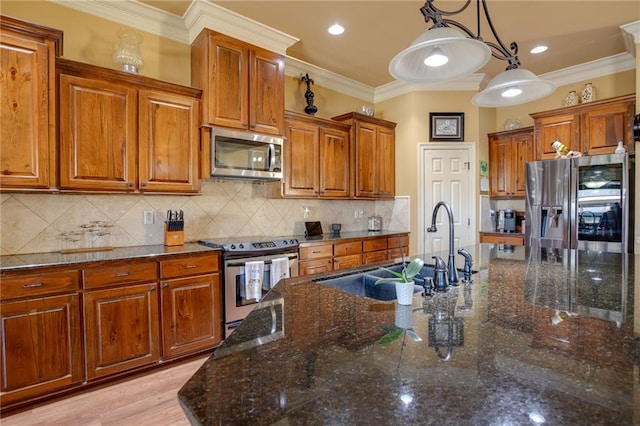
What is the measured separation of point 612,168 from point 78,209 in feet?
16.6

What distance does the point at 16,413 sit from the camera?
1996 mm

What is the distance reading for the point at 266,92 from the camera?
331 cm

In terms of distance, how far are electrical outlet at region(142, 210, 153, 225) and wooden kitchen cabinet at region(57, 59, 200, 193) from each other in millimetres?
337

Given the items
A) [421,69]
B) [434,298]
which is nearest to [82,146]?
[421,69]

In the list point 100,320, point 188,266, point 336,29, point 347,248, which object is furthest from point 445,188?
point 100,320

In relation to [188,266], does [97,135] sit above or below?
above

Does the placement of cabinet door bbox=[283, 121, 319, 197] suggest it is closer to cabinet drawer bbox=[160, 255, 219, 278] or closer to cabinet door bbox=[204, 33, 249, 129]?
cabinet door bbox=[204, 33, 249, 129]

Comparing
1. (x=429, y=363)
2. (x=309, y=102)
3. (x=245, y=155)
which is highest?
(x=309, y=102)

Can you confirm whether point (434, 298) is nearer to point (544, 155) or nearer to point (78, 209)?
point (78, 209)

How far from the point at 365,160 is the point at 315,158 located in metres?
0.80

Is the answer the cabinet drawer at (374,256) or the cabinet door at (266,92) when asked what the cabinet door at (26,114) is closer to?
the cabinet door at (266,92)

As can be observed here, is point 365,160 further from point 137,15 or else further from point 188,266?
point 137,15

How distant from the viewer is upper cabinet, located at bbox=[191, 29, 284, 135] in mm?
→ 2971

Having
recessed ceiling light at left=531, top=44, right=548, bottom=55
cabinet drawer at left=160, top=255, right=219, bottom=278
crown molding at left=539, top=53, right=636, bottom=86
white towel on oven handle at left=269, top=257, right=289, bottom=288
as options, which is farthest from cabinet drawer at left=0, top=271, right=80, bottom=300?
crown molding at left=539, top=53, right=636, bottom=86
